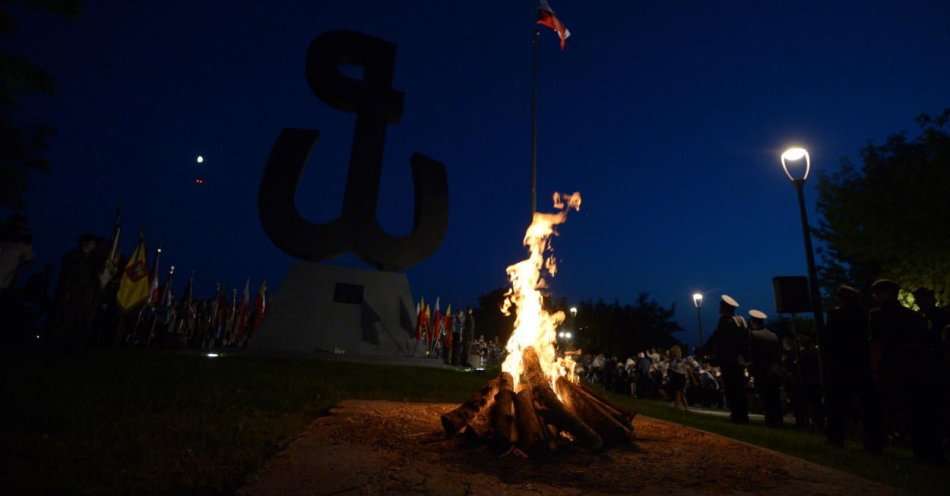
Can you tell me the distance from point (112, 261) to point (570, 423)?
12.5 metres

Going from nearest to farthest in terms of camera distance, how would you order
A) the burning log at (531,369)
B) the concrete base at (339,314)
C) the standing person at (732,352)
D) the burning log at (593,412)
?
1. the burning log at (593,412)
2. the burning log at (531,369)
3. the standing person at (732,352)
4. the concrete base at (339,314)

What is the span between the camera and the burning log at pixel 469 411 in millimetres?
4703

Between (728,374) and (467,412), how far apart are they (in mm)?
6401

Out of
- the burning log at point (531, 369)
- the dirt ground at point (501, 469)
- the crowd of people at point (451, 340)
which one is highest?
the crowd of people at point (451, 340)

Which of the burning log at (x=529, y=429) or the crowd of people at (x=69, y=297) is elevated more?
the crowd of people at (x=69, y=297)

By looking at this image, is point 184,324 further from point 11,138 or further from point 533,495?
point 533,495

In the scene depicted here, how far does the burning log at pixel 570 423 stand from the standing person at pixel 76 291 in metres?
9.87

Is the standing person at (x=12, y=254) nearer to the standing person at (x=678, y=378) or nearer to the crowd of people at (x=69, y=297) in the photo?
the crowd of people at (x=69, y=297)

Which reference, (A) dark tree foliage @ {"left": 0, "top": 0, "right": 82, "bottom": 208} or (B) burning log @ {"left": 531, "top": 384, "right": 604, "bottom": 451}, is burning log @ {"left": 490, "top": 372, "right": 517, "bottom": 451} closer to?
(B) burning log @ {"left": 531, "top": 384, "right": 604, "bottom": 451}

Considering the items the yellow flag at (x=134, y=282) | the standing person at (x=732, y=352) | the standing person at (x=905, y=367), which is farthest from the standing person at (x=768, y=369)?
the yellow flag at (x=134, y=282)

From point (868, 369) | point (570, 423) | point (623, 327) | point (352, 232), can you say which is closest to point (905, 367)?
point (868, 369)

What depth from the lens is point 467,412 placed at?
5.02 metres

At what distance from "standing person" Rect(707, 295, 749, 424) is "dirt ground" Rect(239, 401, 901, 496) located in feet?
13.6

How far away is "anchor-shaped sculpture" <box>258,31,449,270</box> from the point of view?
48.3ft
